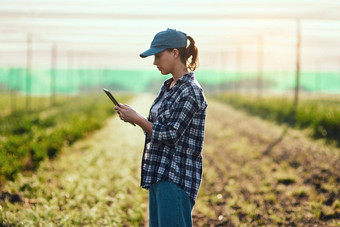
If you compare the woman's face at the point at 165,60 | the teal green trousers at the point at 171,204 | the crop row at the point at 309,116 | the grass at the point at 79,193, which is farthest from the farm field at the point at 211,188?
the woman's face at the point at 165,60

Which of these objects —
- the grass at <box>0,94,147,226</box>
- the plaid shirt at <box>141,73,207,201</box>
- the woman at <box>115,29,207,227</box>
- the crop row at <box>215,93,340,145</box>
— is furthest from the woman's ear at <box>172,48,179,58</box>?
the crop row at <box>215,93,340,145</box>

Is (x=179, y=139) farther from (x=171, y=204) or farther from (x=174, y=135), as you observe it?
(x=171, y=204)

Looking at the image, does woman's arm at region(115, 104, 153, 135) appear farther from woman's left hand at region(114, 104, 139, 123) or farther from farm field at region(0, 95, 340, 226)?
farm field at region(0, 95, 340, 226)

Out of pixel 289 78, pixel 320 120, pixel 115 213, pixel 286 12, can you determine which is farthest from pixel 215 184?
pixel 289 78

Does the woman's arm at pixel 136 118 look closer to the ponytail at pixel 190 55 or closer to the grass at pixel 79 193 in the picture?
the ponytail at pixel 190 55

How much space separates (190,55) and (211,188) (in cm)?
328

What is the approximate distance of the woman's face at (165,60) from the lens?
195cm

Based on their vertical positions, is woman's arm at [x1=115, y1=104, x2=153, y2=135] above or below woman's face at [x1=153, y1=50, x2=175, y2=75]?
below

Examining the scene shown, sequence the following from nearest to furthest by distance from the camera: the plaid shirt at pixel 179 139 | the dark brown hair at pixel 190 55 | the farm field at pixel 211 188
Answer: the plaid shirt at pixel 179 139, the dark brown hair at pixel 190 55, the farm field at pixel 211 188

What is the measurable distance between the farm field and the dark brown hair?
6.32 feet

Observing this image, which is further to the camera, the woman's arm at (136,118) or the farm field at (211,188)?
the farm field at (211,188)

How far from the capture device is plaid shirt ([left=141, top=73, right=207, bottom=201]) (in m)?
1.85

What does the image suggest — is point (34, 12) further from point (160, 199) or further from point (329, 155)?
point (160, 199)

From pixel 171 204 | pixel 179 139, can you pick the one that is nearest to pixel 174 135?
pixel 179 139
